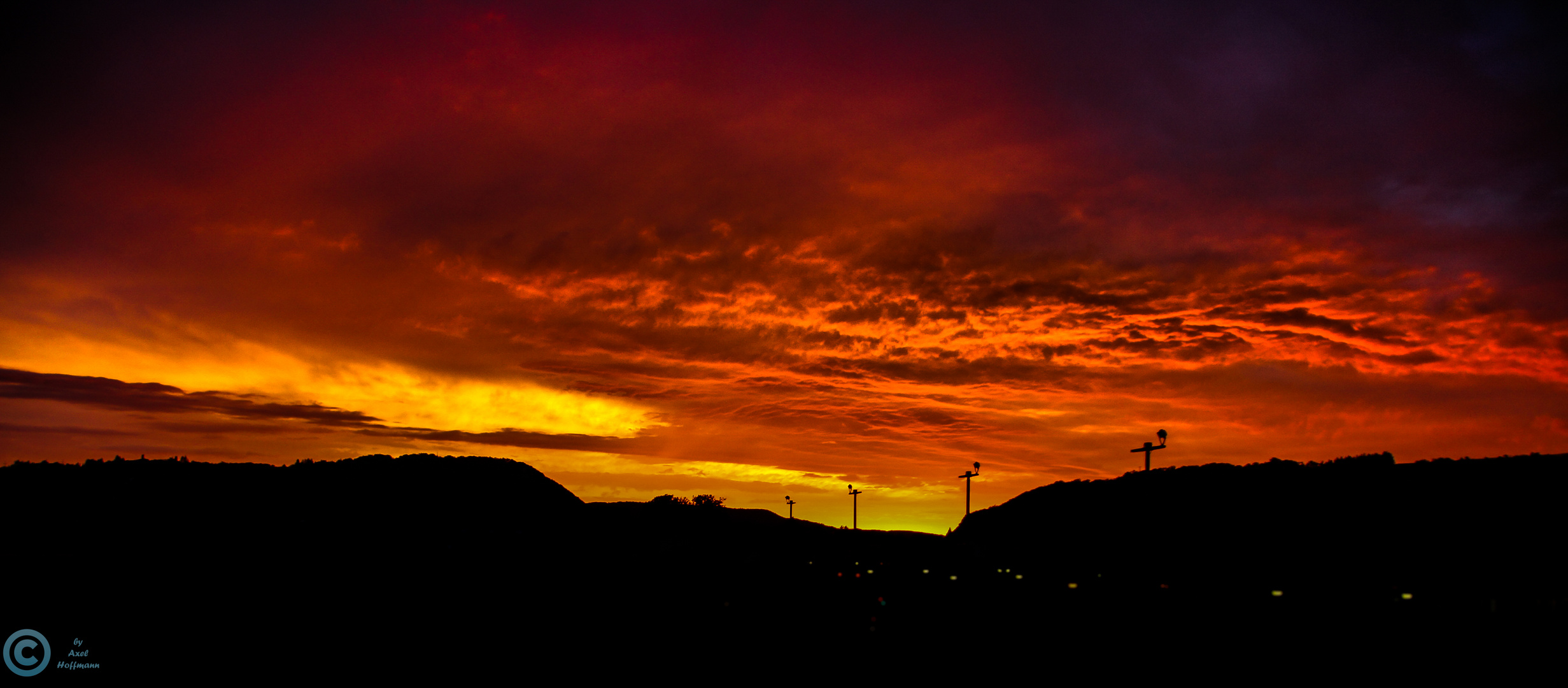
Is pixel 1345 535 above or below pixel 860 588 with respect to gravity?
above

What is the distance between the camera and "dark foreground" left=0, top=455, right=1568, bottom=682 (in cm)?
1262

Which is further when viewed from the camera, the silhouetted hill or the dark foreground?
the silhouetted hill

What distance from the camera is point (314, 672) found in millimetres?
12367

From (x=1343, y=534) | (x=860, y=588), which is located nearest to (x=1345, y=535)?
(x=1343, y=534)

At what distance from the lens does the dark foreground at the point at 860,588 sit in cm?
1262

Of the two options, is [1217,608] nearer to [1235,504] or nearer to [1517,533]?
[1517,533]

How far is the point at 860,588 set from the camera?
79.4 ft

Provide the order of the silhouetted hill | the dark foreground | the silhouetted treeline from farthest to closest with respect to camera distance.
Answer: the silhouetted hill, the silhouetted treeline, the dark foreground

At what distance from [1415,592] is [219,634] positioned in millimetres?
30745

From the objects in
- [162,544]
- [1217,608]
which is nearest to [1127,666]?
[1217,608]

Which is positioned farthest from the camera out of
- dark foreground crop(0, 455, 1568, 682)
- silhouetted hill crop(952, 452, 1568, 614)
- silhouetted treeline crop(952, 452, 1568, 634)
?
silhouetted hill crop(952, 452, 1568, 614)

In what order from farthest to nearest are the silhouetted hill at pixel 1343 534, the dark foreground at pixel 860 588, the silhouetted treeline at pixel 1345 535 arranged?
the silhouetted hill at pixel 1343 534 → the silhouetted treeline at pixel 1345 535 → the dark foreground at pixel 860 588

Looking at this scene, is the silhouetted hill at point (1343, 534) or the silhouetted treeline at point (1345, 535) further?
the silhouetted hill at point (1343, 534)

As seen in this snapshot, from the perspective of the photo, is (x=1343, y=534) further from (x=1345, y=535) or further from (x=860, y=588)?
(x=860, y=588)
